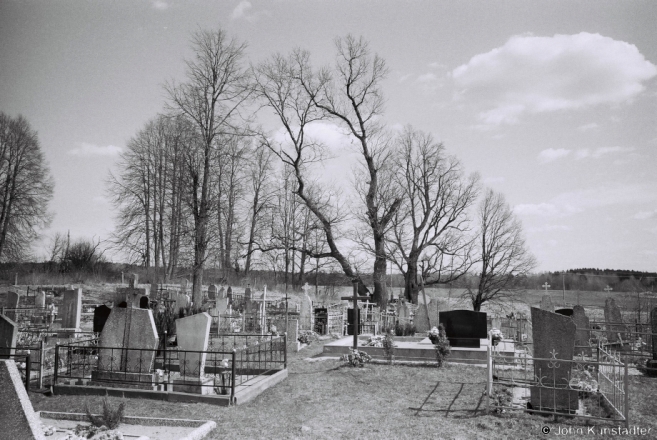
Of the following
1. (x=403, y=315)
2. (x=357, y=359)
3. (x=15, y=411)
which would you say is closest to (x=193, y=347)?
(x=357, y=359)

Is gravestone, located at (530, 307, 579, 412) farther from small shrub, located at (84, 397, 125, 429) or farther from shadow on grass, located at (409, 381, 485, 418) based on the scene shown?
small shrub, located at (84, 397, 125, 429)

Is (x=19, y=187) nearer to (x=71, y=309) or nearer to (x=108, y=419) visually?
(x=71, y=309)

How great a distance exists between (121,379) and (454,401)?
6813mm

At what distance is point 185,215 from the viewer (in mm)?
24938

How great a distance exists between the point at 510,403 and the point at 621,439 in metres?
2.18

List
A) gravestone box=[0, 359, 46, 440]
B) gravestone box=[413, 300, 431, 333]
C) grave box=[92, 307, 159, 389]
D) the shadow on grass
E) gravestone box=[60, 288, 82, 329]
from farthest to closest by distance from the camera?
gravestone box=[413, 300, 431, 333]
gravestone box=[60, 288, 82, 329]
grave box=[92, 307, 159, 389]
the shadow on grass
gravestone box=[0, 359, 46, 440]

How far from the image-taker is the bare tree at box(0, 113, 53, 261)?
69.8 feet

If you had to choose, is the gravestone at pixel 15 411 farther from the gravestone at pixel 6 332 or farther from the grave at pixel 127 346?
the grave at pixel 127 346

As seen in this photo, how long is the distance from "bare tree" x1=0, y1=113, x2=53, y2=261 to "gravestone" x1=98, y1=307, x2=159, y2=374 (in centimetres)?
1338

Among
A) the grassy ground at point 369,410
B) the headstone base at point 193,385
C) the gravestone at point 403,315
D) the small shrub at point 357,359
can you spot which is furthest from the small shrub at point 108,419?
the gravestone at point 403,315

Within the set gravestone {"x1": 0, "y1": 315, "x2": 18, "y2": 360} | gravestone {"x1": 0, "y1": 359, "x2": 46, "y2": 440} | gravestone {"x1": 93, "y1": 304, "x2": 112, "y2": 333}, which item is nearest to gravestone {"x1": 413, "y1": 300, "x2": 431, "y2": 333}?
gravestone {"x1": 93, "y1": 304, "x2": 112, "y2": 333}

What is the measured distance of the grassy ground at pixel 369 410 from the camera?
25.2 feet

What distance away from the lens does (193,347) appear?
1048 centimetres

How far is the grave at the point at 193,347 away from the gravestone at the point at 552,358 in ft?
20.8
